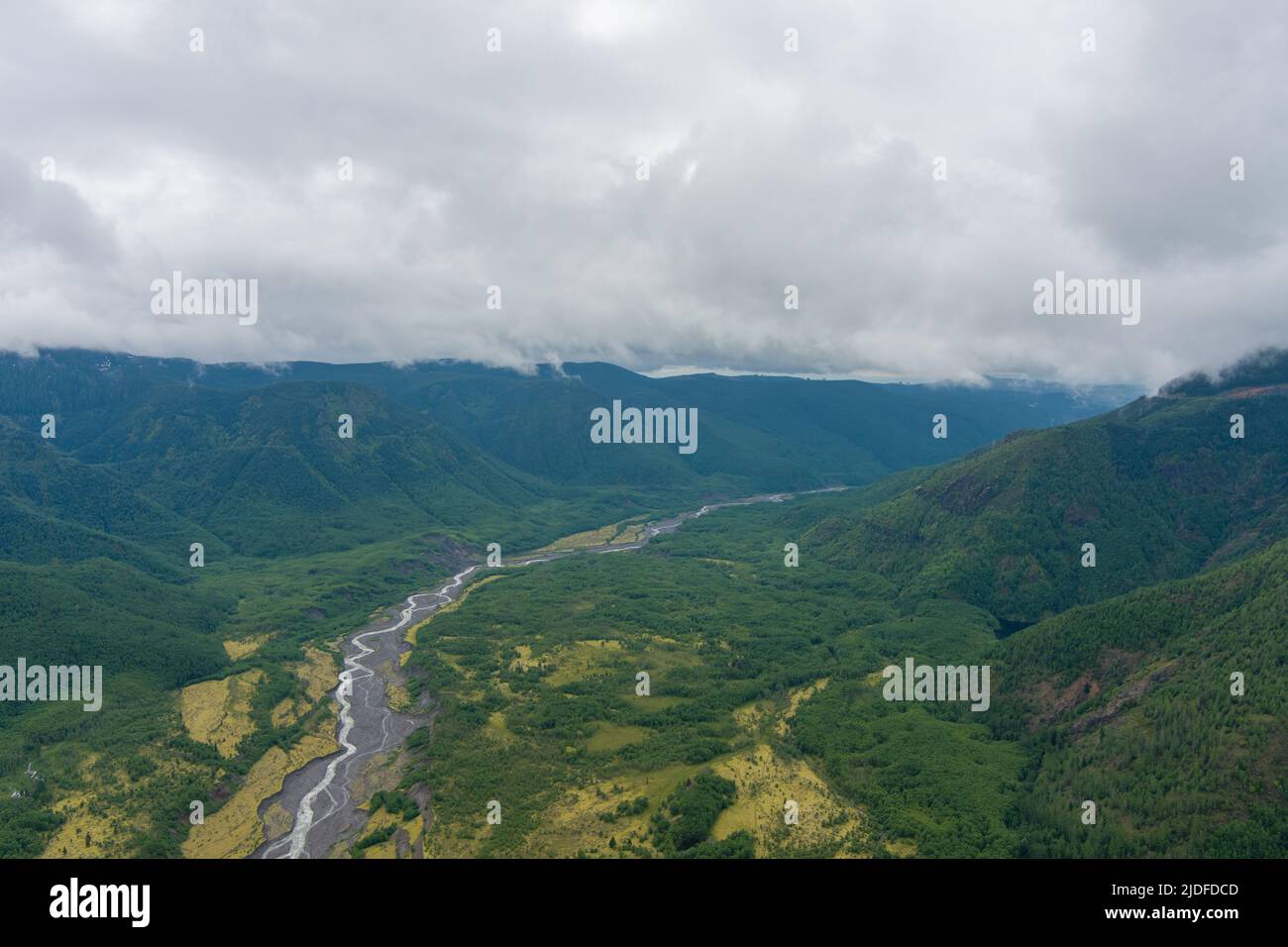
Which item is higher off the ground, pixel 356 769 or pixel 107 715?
pixel 107 715

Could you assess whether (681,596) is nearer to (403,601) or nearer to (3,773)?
(403,601)

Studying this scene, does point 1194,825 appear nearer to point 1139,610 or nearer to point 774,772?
point 774,772

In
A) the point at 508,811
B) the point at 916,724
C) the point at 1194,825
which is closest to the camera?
the point at 1194,825

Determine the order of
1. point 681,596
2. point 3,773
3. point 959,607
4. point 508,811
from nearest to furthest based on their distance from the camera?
point 508,811 → point 3,773 → point 959,607 → point 681,596

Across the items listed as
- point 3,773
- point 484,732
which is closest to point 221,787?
point 3,773

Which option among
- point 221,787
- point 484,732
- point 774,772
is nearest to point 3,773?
point 221,787

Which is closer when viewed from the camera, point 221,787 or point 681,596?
point 221,787

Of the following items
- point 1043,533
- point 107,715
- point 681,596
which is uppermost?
point 1043,533

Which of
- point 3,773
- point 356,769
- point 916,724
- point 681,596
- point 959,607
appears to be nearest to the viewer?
point 3,773
